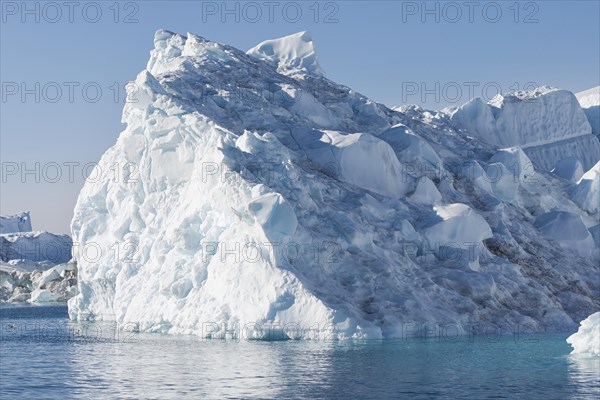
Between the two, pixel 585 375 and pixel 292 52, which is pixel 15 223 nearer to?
pixel 292 52

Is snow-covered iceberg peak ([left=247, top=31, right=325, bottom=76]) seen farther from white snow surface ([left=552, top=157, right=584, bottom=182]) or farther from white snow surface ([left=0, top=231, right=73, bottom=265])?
white snow surface ([left=0, top=231, right=73, bottom=265])

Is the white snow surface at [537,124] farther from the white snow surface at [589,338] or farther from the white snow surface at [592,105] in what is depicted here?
the white snow surface at [589,338]

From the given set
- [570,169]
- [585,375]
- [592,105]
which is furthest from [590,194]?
[585,375]

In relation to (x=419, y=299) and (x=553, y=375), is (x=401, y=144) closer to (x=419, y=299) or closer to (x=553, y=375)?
(x=419, y=299)

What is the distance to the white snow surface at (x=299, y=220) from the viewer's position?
3378 cm

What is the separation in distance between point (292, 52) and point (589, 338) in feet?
118

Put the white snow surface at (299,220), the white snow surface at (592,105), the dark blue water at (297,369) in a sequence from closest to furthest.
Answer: the dark blue water at (297,369) → the white snow surface at (299,220) → the white snow surface at (592,105)

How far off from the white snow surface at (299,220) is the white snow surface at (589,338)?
276 inches

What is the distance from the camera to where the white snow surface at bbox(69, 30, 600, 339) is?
33.8 metres

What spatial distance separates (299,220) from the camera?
118 feet

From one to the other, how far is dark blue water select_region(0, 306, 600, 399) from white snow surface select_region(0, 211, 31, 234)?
103732mm

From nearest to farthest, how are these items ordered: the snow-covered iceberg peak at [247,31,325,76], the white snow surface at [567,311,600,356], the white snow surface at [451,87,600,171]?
the white snow surface at [567,311,600,356]
the snow-covered iceberg peak at [247,31,325,76]
the white snow surface at [451,87,600,171]

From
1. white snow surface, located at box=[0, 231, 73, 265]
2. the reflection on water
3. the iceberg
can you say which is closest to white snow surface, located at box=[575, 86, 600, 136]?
the iceberg

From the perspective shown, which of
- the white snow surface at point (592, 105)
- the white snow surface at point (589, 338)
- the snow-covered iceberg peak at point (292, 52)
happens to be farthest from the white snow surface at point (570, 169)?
the white snow surface at point (589, 338)
